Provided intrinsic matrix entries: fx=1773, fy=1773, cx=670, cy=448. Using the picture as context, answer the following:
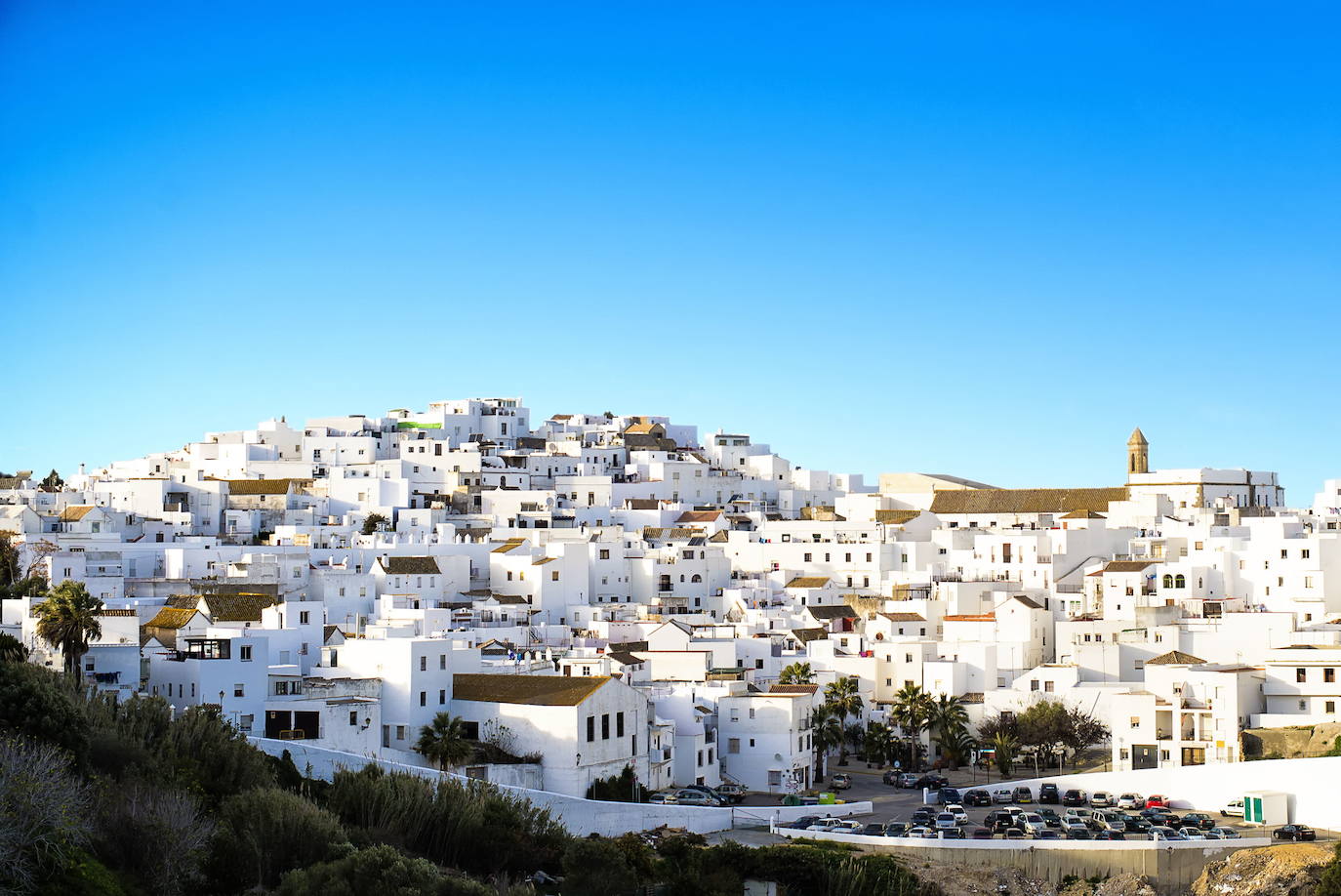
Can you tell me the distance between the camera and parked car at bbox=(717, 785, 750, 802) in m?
39.3

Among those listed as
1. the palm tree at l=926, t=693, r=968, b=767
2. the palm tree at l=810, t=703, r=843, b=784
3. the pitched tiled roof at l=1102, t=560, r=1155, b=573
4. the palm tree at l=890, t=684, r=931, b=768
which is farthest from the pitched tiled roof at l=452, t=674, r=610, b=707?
the pitched tiled roof at l=1102, t=560, r=1155, b=573

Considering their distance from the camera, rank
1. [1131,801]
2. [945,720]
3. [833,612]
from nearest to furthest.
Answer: [1131,801] → [945,720] → [833,612]

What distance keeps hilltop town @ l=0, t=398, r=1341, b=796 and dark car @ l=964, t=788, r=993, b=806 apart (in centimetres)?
421

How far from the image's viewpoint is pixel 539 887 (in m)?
30.0

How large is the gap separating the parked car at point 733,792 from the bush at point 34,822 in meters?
18.0

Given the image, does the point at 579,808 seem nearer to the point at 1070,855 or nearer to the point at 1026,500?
the point at 1070,855

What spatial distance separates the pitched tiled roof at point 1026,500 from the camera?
70.3 metres

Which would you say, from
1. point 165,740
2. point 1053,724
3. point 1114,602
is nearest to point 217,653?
point 165,740

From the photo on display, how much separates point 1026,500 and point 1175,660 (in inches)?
962

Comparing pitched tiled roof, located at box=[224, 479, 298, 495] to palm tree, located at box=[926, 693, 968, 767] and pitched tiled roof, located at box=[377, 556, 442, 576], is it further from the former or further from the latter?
palm tree, located at box=[926, 693, 968, 767]

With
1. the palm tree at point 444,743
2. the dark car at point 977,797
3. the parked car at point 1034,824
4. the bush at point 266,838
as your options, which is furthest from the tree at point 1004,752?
the bush at point 266,838

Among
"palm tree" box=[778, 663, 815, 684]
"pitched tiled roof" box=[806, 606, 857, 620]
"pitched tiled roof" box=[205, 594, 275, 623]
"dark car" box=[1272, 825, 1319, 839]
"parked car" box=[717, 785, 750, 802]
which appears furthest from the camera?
"pitched tiled roof" box=[806, 606, 857, 620]

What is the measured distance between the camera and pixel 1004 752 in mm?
43594

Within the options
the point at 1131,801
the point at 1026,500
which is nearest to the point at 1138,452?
the point at 1026,500
